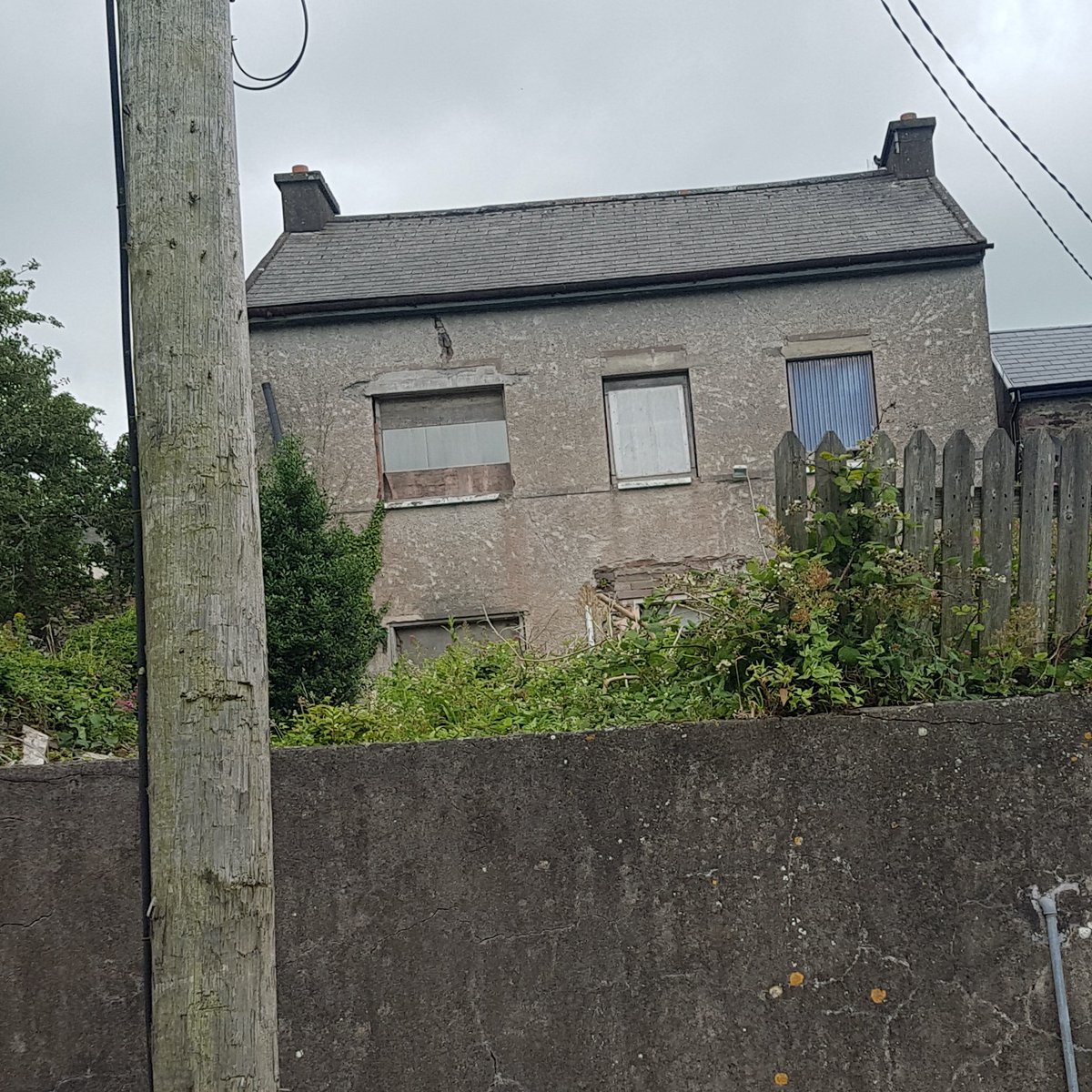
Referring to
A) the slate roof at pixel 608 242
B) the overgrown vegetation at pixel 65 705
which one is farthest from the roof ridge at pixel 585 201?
the overgrown vegetation at pixel 65 705

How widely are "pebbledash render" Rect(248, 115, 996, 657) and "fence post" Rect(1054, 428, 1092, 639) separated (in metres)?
7.37

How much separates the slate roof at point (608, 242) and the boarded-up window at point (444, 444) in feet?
4.08

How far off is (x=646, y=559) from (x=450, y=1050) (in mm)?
8501

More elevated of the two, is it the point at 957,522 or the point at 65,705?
the point at 957,522

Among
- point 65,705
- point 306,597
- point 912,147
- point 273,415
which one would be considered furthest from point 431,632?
point 912,147

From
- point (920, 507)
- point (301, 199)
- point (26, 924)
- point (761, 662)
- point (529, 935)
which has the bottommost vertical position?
point (529, 935)

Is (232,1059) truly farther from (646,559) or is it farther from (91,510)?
(91,510)

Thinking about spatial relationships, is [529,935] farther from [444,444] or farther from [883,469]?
[444,444]

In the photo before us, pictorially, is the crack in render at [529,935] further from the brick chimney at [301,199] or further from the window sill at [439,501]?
the brick chimney at [301,199]

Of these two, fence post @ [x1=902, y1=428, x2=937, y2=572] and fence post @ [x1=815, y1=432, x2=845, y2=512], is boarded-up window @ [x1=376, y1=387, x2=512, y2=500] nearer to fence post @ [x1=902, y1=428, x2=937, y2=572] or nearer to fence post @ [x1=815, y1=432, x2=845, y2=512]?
fence post @ [x1=815, y1=432, x2=845, y2=512]

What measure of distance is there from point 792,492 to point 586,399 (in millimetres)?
7963

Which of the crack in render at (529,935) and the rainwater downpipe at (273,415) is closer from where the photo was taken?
the crack in render at (529,935)

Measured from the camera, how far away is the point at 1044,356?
14.3 m

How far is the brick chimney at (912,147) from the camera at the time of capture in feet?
46.9
